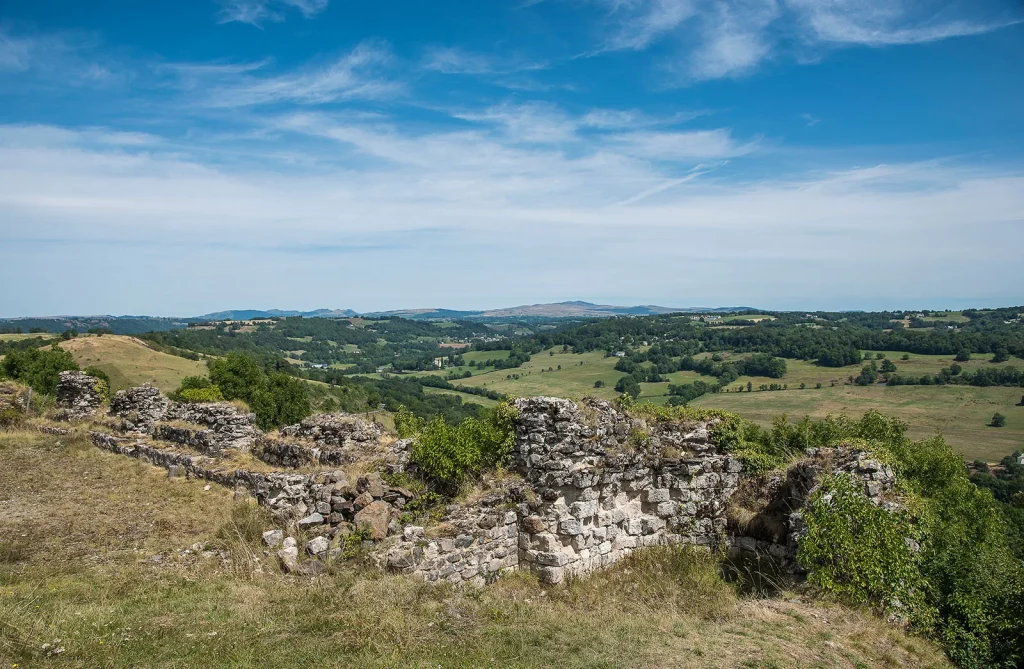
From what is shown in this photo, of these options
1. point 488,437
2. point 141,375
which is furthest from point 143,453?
point 141,375

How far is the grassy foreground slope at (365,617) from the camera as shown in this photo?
7.48m

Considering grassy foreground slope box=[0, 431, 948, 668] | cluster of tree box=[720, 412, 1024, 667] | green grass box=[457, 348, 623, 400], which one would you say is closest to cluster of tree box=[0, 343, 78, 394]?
Answer: grassy foreground slope box=[0, 431, 948, 668]

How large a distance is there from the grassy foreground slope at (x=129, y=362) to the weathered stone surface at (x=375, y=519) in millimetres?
80319

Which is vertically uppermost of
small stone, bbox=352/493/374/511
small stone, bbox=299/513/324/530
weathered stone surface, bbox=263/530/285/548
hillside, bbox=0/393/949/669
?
small stone, bbox=352/493/374/511

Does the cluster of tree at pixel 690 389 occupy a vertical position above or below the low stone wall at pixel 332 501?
below

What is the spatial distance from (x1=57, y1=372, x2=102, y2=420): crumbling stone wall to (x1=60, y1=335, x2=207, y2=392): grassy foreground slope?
5825 cm

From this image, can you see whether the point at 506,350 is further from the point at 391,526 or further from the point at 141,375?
the point at 391,526

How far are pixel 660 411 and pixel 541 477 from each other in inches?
148

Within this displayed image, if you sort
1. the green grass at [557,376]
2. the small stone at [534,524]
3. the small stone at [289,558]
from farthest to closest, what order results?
the green grass at [557,376] → the small stone at [534,524] → the small stone at [289,558]

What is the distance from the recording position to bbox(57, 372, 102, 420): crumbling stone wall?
2539 centimetres

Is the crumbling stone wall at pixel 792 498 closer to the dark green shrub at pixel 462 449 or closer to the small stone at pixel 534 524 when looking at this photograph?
the small stone at pixel 534 524

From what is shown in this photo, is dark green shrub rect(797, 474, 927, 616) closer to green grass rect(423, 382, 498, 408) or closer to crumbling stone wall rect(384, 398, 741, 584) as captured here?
crumbling stone wall rect(384, 398, 741, 584)

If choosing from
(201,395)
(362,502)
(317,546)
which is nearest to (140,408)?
(362,502)

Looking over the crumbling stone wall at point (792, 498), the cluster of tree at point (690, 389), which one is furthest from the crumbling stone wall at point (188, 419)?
the cluster of tree at point (690, 389)
